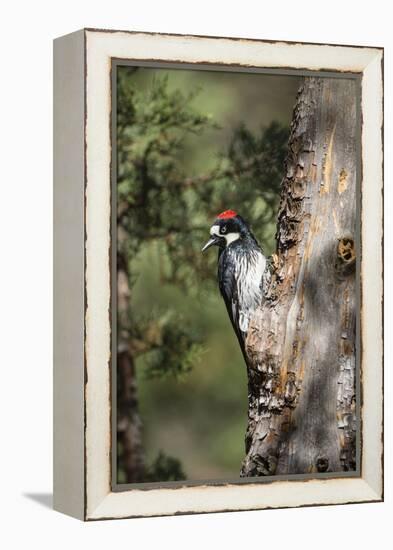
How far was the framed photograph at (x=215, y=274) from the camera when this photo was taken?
5648 mm

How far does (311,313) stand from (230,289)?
14.8 inches

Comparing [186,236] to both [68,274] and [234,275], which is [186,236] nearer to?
[234,275]

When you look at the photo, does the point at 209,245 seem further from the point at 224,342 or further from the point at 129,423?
the point at 129,423

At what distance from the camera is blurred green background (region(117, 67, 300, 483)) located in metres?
5.73

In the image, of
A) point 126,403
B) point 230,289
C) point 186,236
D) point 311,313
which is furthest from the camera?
point 311,313

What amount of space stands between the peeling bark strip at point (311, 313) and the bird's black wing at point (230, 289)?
0.07 m

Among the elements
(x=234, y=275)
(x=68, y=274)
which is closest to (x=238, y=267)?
(x=234, y=275)

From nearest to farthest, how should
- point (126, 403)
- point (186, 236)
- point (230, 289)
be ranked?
point (126, 403)
point (186, 236)
point (230, 289)

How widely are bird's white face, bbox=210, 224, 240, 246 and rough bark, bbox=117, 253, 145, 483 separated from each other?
1.44ft

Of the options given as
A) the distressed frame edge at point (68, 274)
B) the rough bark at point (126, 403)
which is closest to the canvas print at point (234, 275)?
the rough bark at point (126, 403)

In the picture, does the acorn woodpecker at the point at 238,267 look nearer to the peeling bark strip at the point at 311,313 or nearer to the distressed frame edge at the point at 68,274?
the peeling bark strip at the point at 311,313

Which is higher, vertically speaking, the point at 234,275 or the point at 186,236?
the point at 186,236

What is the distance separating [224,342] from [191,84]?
41.5 inches

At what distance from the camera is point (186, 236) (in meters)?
5.88
